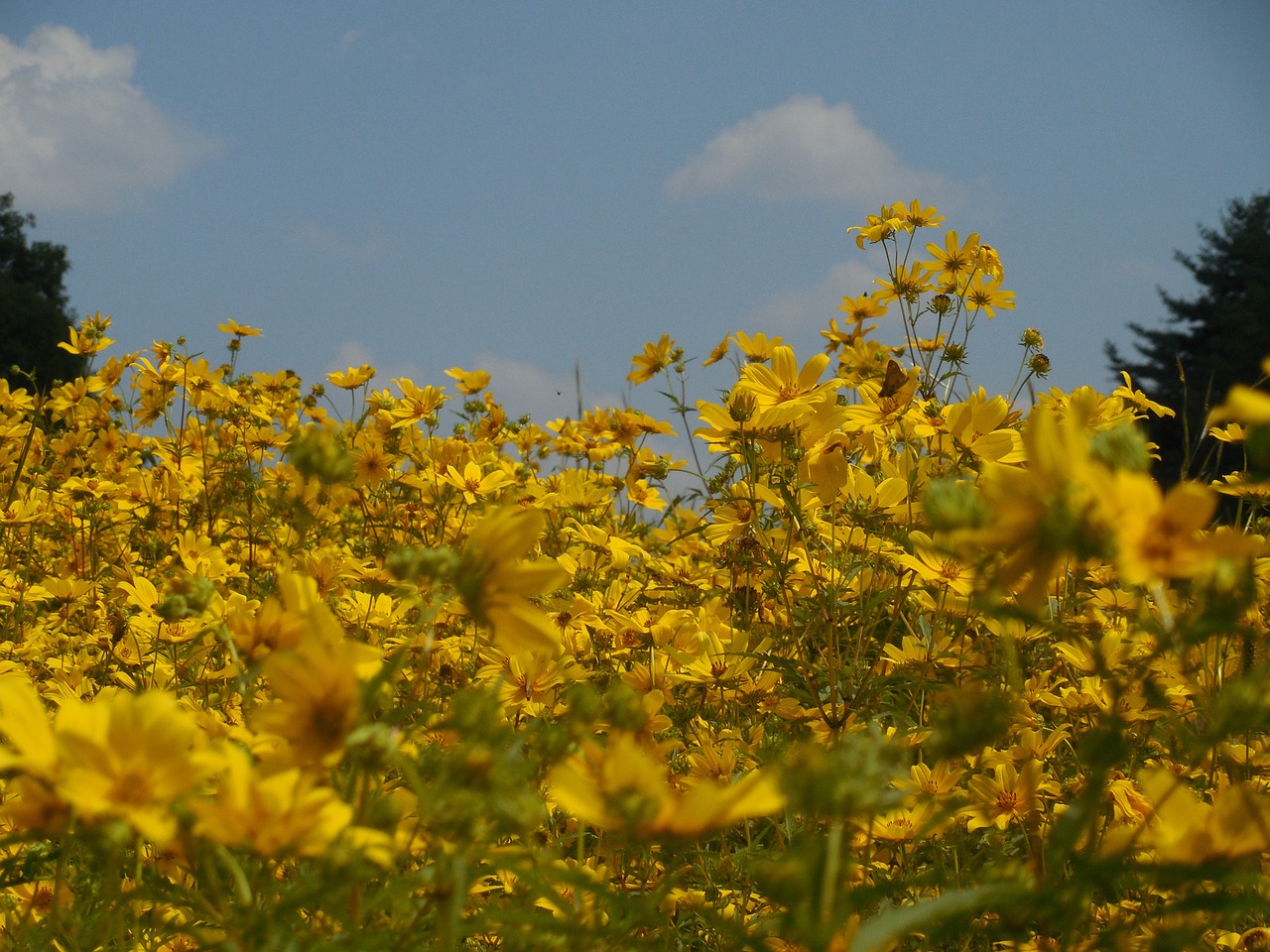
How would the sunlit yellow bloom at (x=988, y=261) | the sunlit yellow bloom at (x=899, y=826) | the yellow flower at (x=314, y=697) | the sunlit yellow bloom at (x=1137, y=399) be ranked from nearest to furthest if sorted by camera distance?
the yellow flower at (x=314, y=697) < the sunlit yellow bloom at (x=899, y=826) < the sunlit yellow bloom at (x=1137, y=399) < the sunlit yellow bloom at (x=988, y=261)

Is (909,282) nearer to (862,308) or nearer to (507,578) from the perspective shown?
(862,308)

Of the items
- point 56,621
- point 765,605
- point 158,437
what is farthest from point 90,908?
point 158,437

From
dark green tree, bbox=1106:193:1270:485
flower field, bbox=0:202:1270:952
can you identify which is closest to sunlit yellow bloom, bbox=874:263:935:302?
flower field, bbox=0:202:1270:952

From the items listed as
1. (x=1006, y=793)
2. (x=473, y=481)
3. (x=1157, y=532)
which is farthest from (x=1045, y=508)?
(x=473, y=481)

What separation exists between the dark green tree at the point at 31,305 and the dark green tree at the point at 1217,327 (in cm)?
2019

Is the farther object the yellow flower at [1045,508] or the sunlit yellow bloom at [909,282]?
the sunlit yellow bloom at [909,282]

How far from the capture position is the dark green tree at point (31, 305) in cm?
2036

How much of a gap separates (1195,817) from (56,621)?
104 inches

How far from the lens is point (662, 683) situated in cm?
161

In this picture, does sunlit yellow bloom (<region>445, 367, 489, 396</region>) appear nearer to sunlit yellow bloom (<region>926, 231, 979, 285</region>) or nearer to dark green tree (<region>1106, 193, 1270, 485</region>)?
sunlit yellow bloom (<region>926, 231, 979, 285</region>)

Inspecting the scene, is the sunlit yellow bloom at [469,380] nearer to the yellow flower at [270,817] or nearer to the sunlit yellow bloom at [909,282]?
the sunlit yellow bloom at [909,282]

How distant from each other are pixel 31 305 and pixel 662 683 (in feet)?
78.0

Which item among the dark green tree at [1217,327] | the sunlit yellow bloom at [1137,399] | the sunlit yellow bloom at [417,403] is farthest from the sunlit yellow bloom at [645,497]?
the dark green tree at [1217,327]

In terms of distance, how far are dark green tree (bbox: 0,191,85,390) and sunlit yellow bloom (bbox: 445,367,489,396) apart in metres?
16.4
